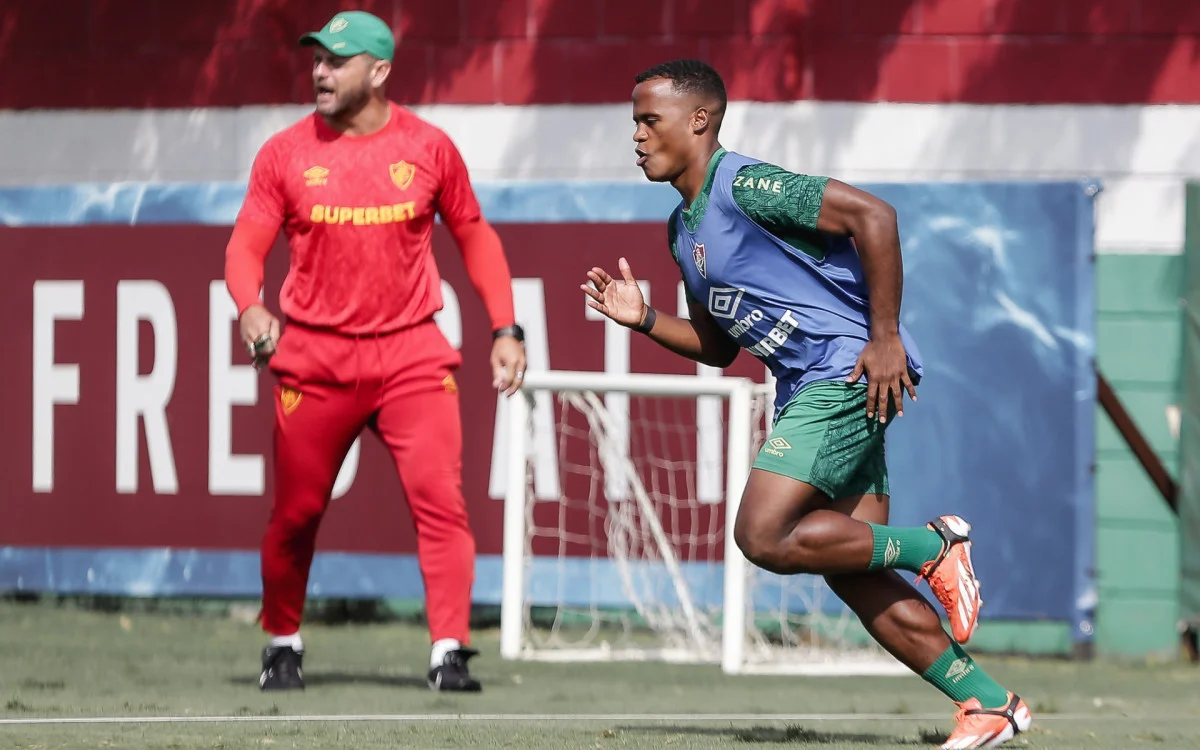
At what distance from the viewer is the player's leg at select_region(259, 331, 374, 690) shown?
21.5ft

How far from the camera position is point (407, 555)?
8953 mm

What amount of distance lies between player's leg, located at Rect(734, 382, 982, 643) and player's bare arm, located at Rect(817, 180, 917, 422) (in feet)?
0.31

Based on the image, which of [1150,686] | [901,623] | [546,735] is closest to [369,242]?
[546,735]

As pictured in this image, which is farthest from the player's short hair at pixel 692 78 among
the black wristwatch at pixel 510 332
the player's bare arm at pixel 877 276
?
the black wristwatch at pixel 510 332

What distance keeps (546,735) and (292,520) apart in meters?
1.72

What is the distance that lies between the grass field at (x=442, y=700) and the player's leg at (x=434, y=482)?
0.25 meters

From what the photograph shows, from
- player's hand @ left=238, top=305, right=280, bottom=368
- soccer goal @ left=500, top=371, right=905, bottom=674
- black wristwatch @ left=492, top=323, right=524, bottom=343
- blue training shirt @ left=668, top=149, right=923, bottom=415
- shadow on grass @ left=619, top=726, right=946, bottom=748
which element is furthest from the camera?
soccer goal @ left=500, top=371, right=905, bottom=674

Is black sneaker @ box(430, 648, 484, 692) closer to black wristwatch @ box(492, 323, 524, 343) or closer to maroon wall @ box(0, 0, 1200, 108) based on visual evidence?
black wristwatch @ box(492, 323, 524, 343)

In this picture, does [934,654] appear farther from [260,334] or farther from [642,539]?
[642,539]

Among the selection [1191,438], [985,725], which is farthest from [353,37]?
[1191,438]

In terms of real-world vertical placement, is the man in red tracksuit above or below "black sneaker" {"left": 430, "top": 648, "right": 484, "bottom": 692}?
above

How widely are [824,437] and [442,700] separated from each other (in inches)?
83.2

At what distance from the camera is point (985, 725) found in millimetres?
4797

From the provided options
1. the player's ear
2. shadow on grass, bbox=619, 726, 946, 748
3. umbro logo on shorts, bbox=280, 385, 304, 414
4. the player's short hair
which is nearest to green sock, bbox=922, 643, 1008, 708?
shadow on grass, bbox=619, 726, 946, 748
